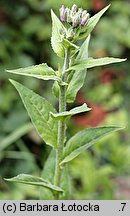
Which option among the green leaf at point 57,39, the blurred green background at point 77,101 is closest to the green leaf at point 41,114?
the green leaf at point 57,39

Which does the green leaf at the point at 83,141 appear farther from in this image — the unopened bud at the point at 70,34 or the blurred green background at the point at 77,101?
the blurred green background at the point at 77,101

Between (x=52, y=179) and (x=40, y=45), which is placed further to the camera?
(x=40, y=45)

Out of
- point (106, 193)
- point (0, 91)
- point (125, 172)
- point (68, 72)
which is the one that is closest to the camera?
point (68, 72)

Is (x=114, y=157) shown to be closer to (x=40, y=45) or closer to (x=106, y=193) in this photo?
(x=106, y=193)

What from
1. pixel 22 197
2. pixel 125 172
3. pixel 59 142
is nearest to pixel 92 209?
pixel 59 142

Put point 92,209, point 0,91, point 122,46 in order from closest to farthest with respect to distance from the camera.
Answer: point 92,209 → point 0,91 → point 122,46

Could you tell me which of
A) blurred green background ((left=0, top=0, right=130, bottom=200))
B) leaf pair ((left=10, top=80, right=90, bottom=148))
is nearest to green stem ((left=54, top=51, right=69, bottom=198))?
leaf pair ((left=10, top=80, right=90, bottom=148))

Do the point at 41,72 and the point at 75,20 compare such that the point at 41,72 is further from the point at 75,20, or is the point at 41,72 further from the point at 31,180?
the point at 31,180
